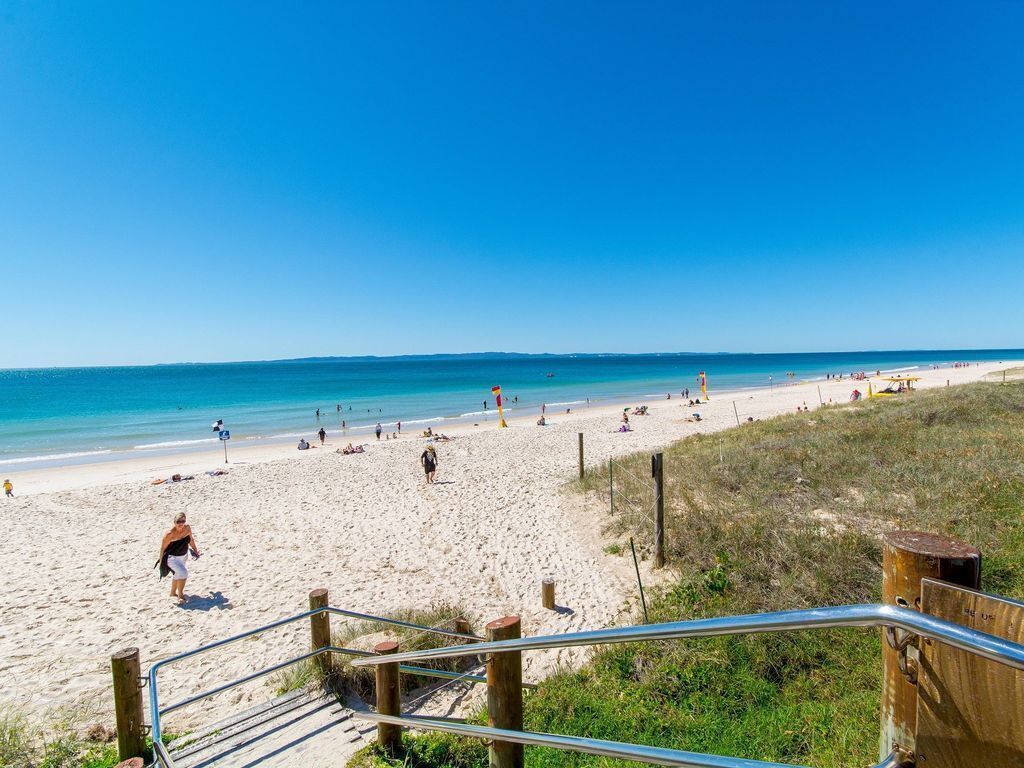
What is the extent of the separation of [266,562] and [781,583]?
31.5 feet

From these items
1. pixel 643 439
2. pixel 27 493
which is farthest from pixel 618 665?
pixel 27 493

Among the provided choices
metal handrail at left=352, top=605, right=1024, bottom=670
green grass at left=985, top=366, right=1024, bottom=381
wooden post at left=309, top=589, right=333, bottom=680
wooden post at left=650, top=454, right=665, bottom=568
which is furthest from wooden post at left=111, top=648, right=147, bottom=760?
green grass at left=985, top=366, right=1024, bottom=381

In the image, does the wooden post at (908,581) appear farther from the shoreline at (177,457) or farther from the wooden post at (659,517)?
the shoreline at (177,457)

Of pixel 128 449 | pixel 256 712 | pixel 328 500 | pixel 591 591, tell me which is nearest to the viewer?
pixel 256 712

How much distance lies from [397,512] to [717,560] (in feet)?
29.6

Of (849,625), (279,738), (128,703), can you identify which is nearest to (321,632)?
(279,738)

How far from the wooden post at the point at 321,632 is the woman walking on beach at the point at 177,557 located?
15.3 feet

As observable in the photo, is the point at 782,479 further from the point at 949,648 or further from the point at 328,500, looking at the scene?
the point at 328,500

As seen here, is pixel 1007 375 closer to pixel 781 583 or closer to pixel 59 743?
pixel 781 583

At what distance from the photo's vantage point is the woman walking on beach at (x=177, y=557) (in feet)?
27.5

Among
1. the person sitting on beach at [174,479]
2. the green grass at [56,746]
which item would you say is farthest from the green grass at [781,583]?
the person sitting on beach at [174,479]

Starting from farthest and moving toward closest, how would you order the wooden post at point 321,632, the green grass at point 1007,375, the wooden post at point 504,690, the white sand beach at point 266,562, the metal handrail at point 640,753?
1. the green grass at point 1007,375
2. the white sand beach at point 266,562
3. the wooden post at point 321,632
4. the wooden post at point 504,690
5. the metal handrail at point 640,753

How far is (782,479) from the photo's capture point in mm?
8797

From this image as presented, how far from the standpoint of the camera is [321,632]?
17.4ft
